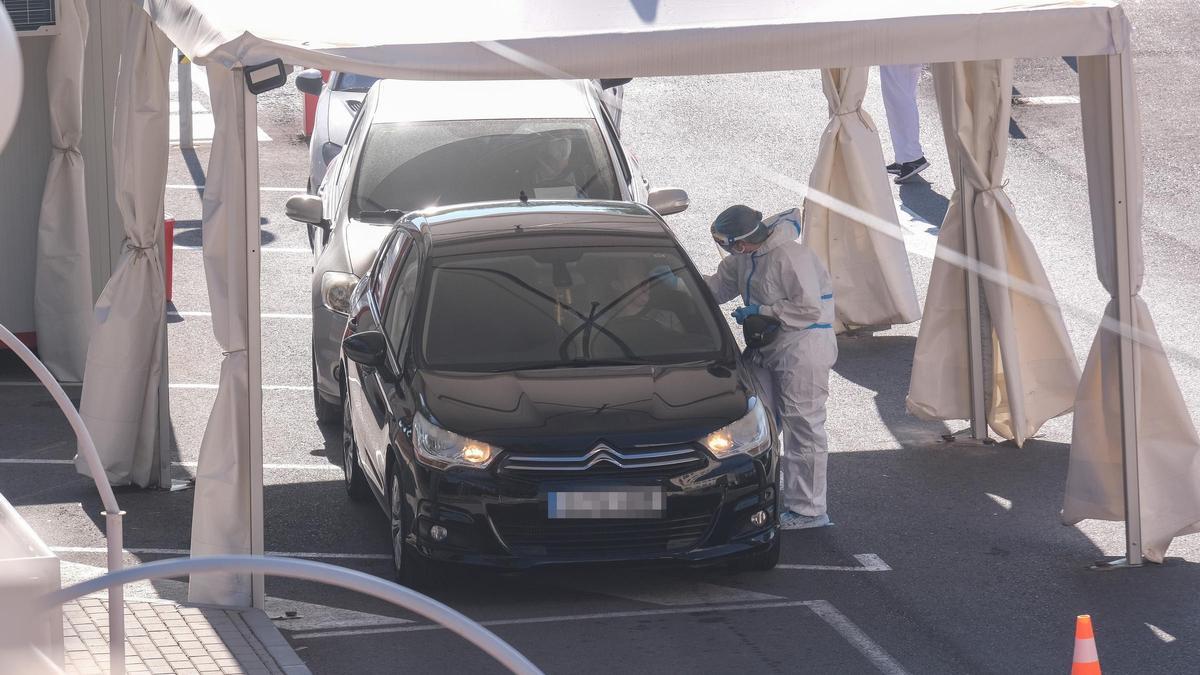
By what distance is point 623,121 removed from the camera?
68.1ft

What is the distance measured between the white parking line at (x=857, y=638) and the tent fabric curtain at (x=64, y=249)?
6345 millimetres

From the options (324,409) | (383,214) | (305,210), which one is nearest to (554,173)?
(383,214)

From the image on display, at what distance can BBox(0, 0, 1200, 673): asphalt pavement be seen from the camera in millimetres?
7863

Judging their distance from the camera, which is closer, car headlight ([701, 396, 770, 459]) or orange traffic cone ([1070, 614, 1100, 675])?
orange traffic cone ([1070, 614, 1100, 675])

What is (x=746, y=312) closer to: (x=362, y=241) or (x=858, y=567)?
(x=858, y=567)

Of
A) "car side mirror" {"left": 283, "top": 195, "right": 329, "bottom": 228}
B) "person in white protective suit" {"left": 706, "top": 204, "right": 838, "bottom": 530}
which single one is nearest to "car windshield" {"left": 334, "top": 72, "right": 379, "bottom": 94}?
"car side mirror" {"left": 283, "top": 195, "right": 329, "bottom": 228}

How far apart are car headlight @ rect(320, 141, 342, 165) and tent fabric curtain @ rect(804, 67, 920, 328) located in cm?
416

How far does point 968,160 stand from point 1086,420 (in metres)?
2.17

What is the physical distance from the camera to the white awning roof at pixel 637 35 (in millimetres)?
7793

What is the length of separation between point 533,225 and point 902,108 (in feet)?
30.6

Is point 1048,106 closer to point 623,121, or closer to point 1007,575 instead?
point 623,121

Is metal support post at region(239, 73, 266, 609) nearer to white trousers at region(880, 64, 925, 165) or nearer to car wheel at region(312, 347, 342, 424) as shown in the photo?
car wheel at region(312, 347, 342, 424)

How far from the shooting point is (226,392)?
835cm

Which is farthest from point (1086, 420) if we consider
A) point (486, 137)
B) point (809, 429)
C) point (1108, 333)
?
point (486, 137)
